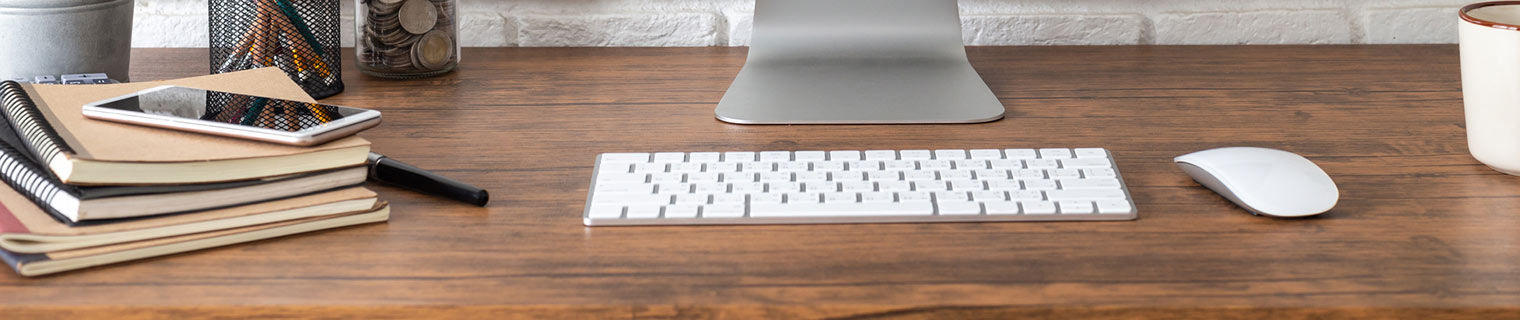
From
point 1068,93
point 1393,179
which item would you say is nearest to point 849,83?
point 1068,93

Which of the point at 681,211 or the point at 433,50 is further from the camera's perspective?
the point at 433,50

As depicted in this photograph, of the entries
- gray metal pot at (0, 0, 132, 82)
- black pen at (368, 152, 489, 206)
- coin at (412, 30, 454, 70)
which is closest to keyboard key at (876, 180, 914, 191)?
black pen at (368, 152, 489, 206)

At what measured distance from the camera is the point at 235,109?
0.70 m

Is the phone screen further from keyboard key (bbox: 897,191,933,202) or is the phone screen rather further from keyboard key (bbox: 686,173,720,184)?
keyboard key (bbox: 897,191,933,202)

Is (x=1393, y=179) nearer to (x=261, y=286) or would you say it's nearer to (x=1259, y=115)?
(x=1259, y=115)

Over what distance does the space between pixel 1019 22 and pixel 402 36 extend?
23.6 inches

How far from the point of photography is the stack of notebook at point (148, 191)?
58 centimetres

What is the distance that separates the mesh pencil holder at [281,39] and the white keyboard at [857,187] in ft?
1.15

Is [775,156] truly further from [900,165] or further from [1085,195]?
[1085,195]

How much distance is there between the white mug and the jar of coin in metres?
0.77

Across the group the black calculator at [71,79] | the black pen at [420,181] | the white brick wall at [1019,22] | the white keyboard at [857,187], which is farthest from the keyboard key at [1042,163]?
the black calculator at [71,79]

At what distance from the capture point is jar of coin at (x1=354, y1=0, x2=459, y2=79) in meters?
1.01

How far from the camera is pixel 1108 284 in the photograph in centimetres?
55

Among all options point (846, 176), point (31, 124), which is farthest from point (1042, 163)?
point (31, 124)
